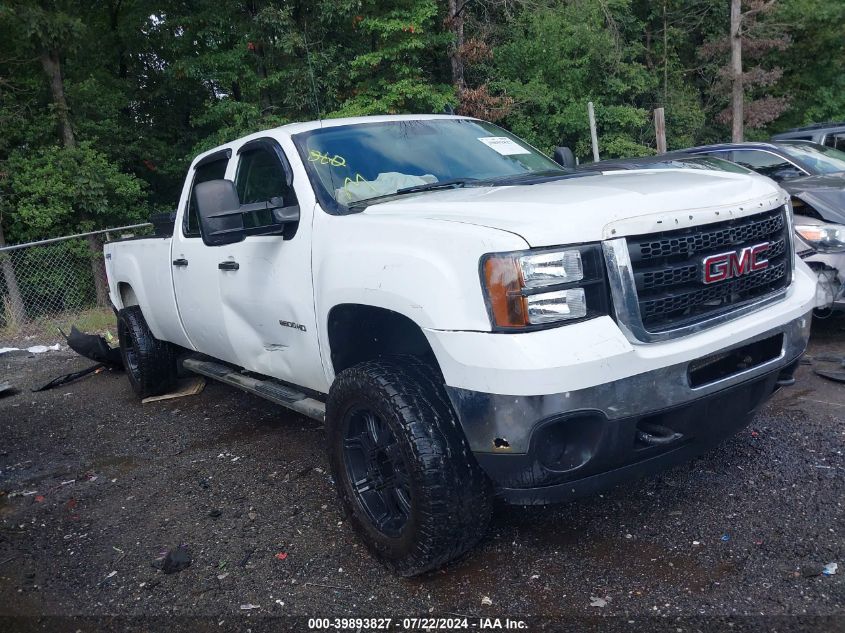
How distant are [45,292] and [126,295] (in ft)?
16.3

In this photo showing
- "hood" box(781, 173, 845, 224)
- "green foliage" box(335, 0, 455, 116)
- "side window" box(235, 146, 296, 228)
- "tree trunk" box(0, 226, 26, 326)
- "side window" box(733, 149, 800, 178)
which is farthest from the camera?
"green foliage" box(335, 0, 455, 116)

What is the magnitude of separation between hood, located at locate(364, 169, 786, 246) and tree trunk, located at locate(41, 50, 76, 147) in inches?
619

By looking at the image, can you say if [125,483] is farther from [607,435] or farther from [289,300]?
[607,435]

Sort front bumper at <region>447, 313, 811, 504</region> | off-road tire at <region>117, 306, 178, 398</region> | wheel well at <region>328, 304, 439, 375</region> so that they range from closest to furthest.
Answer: front bumper at <region>447, 313, 811, 504</region> → wheel well at <region>328, 304, 439, 375</region> → off-road tire at <region>117, 306, 178, 398</region>

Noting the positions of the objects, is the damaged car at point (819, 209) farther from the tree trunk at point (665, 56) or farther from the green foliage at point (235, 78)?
the tree trunk at point (665, 56)

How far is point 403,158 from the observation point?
3.89 meters

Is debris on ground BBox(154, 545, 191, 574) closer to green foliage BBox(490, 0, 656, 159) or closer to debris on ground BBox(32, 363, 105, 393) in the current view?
debris on ground BBox(32, 363, 105, 393)

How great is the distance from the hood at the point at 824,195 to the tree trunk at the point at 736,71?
18.8m

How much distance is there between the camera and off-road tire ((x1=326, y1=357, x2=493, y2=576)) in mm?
2668

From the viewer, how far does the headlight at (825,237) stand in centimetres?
545

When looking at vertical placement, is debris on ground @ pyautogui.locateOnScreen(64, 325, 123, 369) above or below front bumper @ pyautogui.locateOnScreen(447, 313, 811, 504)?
below

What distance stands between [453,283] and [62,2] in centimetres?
1787

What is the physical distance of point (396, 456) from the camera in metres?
2.84

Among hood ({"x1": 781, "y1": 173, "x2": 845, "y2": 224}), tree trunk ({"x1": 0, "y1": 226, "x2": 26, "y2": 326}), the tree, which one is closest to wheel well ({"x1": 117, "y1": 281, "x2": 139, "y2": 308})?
tree trunk ({"x1": 0, "y1": 226, "x2": 26, "y2": 326})
